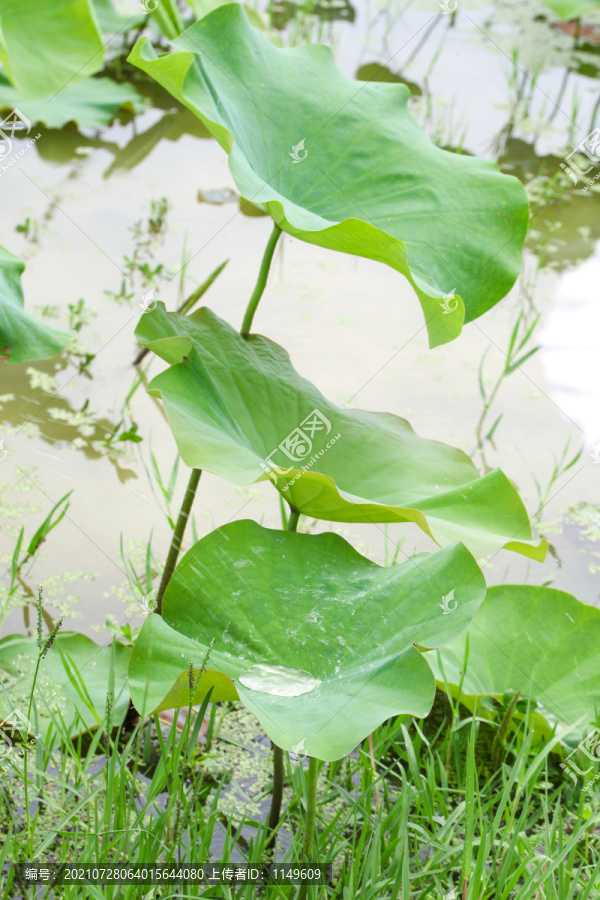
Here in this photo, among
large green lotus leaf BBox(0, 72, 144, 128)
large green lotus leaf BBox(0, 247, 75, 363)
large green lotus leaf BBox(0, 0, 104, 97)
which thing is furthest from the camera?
large green lotus leaf BBox(0, 72, 144, 128)

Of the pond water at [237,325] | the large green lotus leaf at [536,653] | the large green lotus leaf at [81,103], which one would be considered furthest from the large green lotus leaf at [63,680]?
the large green lotus leaf at [81,103]

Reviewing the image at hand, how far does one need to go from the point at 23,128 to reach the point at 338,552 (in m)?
2.56

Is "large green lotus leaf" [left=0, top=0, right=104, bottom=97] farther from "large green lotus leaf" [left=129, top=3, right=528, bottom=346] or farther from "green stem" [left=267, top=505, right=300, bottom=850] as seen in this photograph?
"green stem" [left=267, top=505, right=300, bottom=850]

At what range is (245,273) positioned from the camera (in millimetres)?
2744

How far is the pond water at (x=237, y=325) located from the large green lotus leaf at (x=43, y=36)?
415 mm

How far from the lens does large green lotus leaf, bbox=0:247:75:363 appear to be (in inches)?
65.5

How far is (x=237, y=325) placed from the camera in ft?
8.23

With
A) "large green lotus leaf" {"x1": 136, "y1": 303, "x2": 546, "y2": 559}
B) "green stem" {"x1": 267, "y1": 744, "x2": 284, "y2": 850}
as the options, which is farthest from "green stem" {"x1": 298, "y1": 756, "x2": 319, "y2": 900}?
"large green lotus leaf" {"x1": 136, "y1": 303, "x2": 546, "y2": 559}

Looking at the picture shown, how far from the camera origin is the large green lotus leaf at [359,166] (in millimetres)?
1509

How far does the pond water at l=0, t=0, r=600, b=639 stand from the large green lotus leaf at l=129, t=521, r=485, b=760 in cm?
51

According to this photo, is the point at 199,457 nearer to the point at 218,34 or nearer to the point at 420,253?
the point at 420,253
